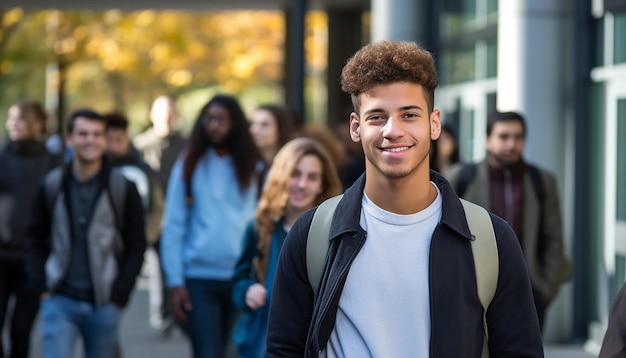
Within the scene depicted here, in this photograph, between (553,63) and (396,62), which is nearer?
(396,62)

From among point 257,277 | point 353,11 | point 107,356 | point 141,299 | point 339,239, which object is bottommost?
point 141,299

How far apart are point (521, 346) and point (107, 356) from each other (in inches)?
171

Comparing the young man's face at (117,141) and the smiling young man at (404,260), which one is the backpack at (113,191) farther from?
the smiling young man at (404,260)

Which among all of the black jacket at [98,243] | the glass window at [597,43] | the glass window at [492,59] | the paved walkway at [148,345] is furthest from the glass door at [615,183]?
the black jacket at [98,243]

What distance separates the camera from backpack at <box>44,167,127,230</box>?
24.9 ft

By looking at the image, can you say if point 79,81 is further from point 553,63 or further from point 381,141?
point 381,141

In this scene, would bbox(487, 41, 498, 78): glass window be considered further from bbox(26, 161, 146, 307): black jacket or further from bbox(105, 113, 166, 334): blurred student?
bbox(26, 161, 146, 307): black jacket

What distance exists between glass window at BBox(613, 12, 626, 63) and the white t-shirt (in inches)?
306

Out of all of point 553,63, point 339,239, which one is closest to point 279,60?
point 553,63

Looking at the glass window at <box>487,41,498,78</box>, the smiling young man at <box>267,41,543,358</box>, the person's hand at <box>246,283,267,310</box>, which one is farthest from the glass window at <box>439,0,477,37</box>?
the smiling young man at <box>267,41,543,358</box>

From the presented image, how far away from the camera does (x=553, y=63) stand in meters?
11.8

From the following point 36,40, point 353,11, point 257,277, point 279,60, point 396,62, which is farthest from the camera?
point 279,60

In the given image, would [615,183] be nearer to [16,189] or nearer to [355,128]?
[16,189]

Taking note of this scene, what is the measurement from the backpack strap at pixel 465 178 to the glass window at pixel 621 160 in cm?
295
